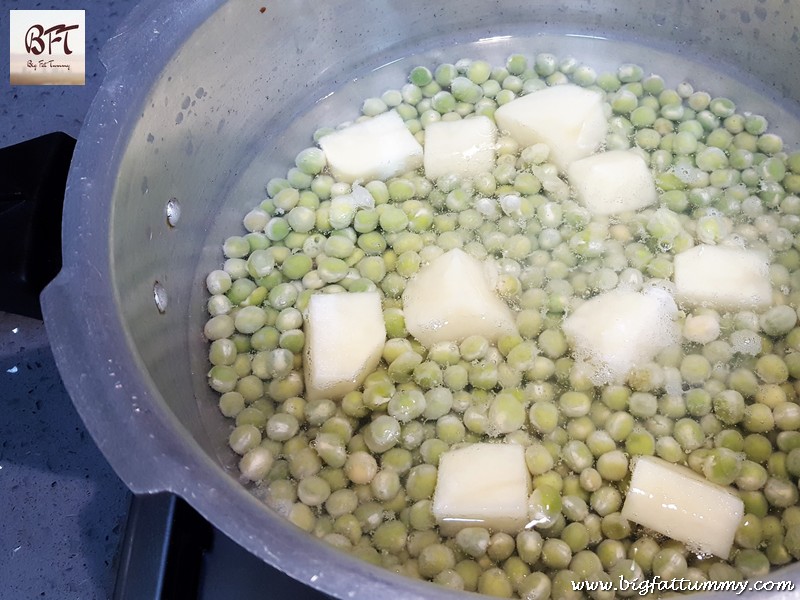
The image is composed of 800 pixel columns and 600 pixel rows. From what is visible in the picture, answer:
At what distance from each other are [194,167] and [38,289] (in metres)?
0.41

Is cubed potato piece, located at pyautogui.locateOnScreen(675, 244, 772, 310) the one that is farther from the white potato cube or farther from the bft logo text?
the bft logo text

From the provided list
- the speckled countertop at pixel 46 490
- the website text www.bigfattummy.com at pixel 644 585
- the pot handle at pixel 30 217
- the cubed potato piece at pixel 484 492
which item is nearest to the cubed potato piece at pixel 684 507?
the website text www.bigfattummy.com at pixel 644 585

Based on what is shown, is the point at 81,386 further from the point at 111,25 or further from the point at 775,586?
the point at 111,25

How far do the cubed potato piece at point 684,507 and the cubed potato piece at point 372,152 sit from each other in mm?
812

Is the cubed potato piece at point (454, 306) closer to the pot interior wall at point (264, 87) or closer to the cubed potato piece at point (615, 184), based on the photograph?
the cubed potato piece at point (615, 184)

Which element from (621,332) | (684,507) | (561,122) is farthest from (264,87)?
(684,507)

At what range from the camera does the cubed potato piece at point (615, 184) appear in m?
1.47

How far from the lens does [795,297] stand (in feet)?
4.45

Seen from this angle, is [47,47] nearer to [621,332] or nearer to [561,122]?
[561,122]

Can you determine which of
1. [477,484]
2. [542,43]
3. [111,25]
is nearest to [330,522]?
[477,484]

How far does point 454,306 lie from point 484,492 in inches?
13.5

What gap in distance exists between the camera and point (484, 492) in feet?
3.76

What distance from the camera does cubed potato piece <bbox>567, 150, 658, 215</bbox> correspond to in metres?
1.47

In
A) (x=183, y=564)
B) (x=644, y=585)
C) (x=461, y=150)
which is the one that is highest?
(x=461, y=150)
